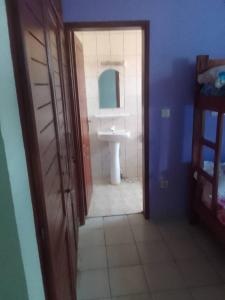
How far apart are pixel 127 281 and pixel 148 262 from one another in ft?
0.92

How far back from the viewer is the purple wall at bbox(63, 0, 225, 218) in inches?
85.1

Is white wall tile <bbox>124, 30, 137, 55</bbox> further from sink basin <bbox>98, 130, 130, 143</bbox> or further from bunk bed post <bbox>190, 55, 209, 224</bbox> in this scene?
bunk bed post <bbox>190, 55, 209, 224</bbox>

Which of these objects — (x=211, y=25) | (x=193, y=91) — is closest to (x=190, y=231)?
(x=193, y=91)

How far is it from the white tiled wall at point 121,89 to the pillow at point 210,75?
1509 mm

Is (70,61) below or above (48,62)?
above

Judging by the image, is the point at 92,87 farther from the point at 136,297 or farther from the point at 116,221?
the point at 136,297

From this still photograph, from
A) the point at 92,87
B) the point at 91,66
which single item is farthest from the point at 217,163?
the point at 91,66

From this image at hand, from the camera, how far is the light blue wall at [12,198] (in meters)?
0.58

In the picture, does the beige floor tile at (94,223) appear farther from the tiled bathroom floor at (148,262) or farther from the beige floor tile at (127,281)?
the beige floor tile at (127,281)

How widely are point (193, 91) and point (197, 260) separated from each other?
5.36 ft

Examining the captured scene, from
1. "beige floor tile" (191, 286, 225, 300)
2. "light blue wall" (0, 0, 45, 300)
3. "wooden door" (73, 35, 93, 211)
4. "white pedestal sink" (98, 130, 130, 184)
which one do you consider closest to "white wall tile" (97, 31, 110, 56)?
"wooden door" (73, 35, 93, 211)

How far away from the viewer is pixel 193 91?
2.40m

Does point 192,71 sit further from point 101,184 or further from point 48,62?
point 101,184

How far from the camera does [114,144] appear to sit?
353 cm
